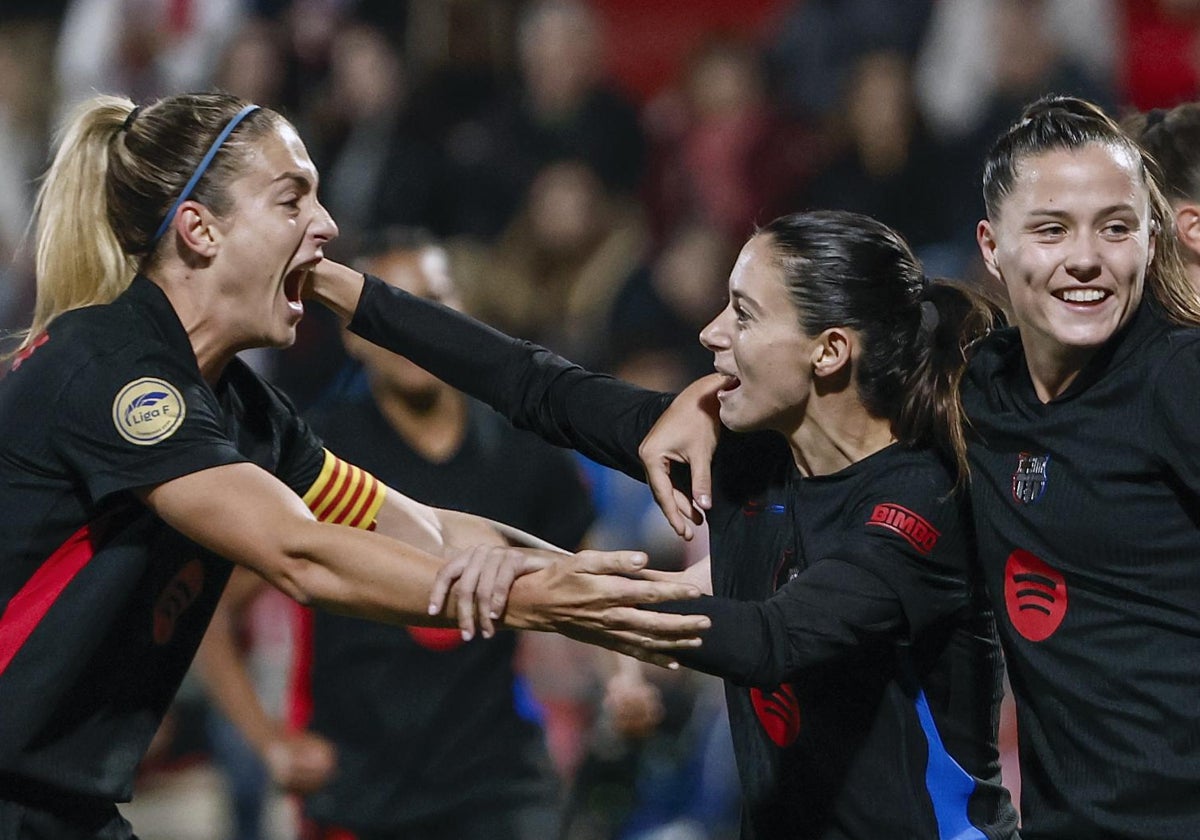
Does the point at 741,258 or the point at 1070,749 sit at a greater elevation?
the point at 741,258

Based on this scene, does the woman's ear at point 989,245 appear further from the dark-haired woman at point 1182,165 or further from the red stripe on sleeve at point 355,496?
the red stripe on sleeve at point 355,496

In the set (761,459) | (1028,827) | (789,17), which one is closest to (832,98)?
(789,17)

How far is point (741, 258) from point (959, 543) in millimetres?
579

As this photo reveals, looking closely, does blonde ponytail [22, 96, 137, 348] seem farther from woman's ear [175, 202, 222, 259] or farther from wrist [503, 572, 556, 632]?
wrist [503, 572, 556, 632]

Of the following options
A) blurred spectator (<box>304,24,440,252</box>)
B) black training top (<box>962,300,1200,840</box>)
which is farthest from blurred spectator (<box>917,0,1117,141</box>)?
black training top (<box>962,300,1200,840</box>)

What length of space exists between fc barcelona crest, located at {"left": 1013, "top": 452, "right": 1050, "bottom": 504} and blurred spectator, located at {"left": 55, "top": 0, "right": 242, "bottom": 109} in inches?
233

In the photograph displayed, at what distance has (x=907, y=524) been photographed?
8.19ft

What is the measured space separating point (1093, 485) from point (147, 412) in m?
1.39

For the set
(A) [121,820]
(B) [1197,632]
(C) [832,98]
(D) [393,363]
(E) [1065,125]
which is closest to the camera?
(B) [1197,632]

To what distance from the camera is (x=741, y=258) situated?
273 centimetres

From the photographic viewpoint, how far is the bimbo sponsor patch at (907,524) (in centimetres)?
249

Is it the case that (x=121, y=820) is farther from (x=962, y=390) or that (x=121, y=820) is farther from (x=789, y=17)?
(x=789, y=17)

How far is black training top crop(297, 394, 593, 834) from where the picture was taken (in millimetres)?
4043

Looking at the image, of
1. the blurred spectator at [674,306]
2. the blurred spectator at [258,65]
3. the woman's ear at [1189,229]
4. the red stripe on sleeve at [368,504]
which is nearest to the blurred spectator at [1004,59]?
the blurred spectator at [674,306]
